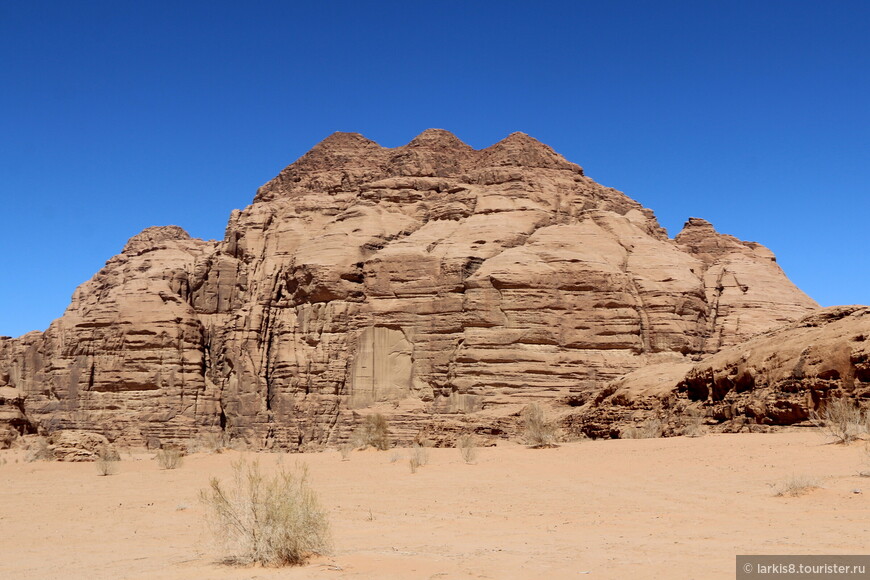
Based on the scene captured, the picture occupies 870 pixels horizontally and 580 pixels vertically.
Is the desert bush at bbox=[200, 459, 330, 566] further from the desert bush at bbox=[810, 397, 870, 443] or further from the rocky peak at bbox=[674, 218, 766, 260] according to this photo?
the rocky peak at bbox=[674, 218, 766, 260]

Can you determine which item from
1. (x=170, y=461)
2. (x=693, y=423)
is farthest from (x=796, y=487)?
(x=170, y=461)

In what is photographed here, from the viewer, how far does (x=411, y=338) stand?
53094mm

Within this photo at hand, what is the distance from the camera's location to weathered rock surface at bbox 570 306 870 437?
785 inches

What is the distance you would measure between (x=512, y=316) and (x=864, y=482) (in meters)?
37.3

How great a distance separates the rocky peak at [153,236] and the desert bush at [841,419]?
261ft

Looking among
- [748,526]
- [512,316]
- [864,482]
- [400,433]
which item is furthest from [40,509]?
[512,316]

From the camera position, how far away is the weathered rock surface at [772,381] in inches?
785

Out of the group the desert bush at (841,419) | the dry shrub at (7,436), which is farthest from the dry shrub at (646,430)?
the dry shrub at (7,436)

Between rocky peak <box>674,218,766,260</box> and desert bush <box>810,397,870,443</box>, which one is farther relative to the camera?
rocky peak <box>674,218,766,260</box>

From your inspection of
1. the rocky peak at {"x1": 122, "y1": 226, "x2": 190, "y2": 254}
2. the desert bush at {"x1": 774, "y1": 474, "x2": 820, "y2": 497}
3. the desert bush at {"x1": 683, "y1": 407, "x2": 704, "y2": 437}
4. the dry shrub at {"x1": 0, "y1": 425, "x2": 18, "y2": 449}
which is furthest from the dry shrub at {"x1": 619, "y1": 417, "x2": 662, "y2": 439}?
the rocky peak at {"x1": 122, "y1": 226, "x2": 190, "y2": 254}

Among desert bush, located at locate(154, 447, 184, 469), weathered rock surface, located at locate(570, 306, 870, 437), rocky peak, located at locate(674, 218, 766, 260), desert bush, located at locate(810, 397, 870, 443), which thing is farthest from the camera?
rocky peak, located at locate(674, 218, 766, 260)

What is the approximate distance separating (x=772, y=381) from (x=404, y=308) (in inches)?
1315

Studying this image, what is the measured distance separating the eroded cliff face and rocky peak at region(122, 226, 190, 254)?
17.5 meters

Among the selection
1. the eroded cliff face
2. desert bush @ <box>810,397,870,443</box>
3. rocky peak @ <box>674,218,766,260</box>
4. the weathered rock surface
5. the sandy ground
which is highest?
rocky peak @ <box>674,218,766,260</box>
